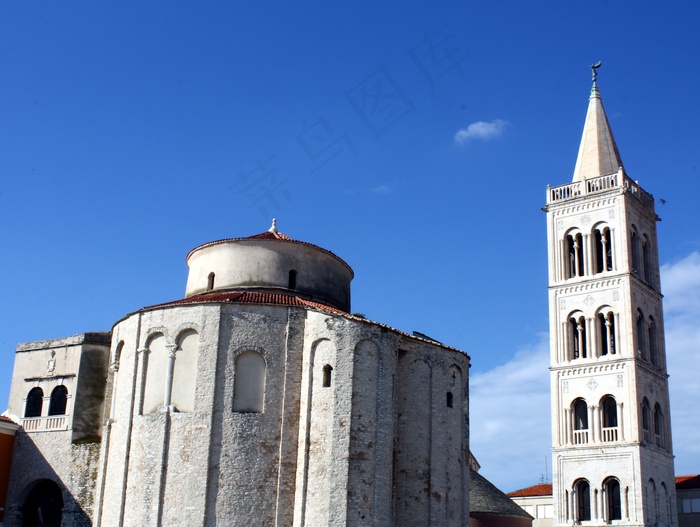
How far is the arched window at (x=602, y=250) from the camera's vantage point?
51.4m

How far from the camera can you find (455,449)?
111 feet

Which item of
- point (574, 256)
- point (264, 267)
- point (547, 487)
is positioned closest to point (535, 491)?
point (547, 487)

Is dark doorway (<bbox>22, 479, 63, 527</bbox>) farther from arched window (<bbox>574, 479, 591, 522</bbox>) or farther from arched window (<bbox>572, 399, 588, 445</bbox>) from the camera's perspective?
arched window (<bbox>572, 399, 588, 445</bbox>)

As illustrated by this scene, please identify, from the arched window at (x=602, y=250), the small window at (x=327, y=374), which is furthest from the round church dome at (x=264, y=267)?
the arched window at (x=602, y=250)

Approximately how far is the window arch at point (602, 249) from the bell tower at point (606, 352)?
0.06m

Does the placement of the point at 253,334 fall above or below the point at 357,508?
above

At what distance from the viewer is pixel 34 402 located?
1469 inches

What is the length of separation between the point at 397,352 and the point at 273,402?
192 inches

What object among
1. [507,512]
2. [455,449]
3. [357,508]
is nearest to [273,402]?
[357,508]

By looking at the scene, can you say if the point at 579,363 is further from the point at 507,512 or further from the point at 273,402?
the point at 273,402

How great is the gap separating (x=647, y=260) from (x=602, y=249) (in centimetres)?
406

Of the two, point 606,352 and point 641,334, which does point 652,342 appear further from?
point 606,352

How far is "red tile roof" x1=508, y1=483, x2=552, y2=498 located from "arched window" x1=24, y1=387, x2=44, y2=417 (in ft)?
111

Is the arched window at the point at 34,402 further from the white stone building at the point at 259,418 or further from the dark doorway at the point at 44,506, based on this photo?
the dark doorway at the point at 44,506
